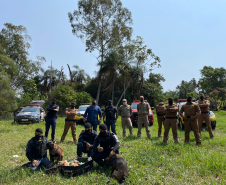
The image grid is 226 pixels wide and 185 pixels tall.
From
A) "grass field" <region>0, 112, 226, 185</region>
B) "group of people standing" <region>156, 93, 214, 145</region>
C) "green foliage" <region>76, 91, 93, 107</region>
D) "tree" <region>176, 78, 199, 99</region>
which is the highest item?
"tree" <region>176, 78, 199, 99</region>

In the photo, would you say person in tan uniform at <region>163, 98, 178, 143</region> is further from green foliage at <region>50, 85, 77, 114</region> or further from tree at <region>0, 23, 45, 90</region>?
tree at <region>0, 23, 45, 90</region>

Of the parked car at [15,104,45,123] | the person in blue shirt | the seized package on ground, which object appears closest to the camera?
the seized package on ground

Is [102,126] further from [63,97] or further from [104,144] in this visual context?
[63,97]

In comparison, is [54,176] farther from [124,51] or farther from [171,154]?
[124,51]

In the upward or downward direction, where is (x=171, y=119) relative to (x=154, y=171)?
upward

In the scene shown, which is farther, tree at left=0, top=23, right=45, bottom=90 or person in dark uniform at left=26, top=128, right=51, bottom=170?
tree at left=0, top=23, right=45, bottom=90

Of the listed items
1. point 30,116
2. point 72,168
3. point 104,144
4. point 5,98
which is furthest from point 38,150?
point 5,98

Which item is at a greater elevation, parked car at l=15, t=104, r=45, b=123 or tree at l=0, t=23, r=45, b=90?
tree at l=0, t=23, r=45, b=90

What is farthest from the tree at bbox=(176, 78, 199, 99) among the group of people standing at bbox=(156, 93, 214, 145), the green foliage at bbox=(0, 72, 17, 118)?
the group of people standing at bbox=(156, 93, 214, 145)

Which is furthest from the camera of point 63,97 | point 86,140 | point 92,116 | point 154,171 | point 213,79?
point 213,79

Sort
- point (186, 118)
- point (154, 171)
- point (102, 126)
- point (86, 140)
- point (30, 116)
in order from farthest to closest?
point (30, 116) < point (186, 118) < point (86, 140) < point (102, 126) < point (154, 171)

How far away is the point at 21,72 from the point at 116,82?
57.5 feet

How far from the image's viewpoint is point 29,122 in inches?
639

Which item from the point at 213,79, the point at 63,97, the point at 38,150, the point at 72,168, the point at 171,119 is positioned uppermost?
the point at 213,79
